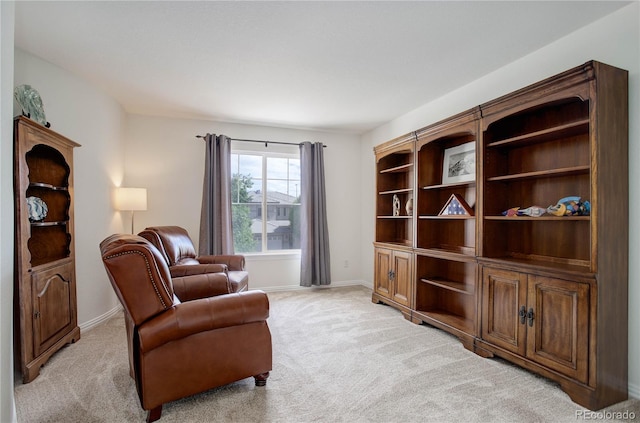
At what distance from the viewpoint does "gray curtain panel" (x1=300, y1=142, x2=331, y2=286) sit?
15.8ft

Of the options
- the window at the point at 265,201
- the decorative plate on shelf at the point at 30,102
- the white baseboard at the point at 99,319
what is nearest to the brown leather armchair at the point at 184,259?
the window at the point at 265,201

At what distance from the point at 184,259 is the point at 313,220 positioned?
6.47 ft

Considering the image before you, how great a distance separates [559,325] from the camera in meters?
2.10

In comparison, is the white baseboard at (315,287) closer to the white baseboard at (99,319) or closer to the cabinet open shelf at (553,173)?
the white baseboard at (99,319)

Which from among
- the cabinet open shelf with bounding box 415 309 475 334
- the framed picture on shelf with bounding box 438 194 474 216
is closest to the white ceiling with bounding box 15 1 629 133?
the framed picture on shelf with bounding box 438 194 474 216

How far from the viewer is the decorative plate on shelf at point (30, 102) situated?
96.9 inches

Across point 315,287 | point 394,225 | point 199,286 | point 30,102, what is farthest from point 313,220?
point 30,102

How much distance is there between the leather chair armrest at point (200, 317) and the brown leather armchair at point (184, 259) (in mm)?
1213

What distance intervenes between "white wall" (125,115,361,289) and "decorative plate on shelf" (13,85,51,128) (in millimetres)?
1589

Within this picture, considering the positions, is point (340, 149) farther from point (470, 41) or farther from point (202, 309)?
point (202, 309)

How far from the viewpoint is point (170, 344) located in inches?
71.9

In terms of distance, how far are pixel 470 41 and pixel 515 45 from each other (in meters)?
0.41

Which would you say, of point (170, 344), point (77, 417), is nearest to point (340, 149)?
point (170, 344)

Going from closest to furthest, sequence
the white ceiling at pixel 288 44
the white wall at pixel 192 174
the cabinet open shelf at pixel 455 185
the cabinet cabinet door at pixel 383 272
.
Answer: the white ceiling at pixel 288 44, the cabinet open shelf at pixel 455 185, the cabinet cabinet door at pixel 383 272, the white wall at pixel 192 174
